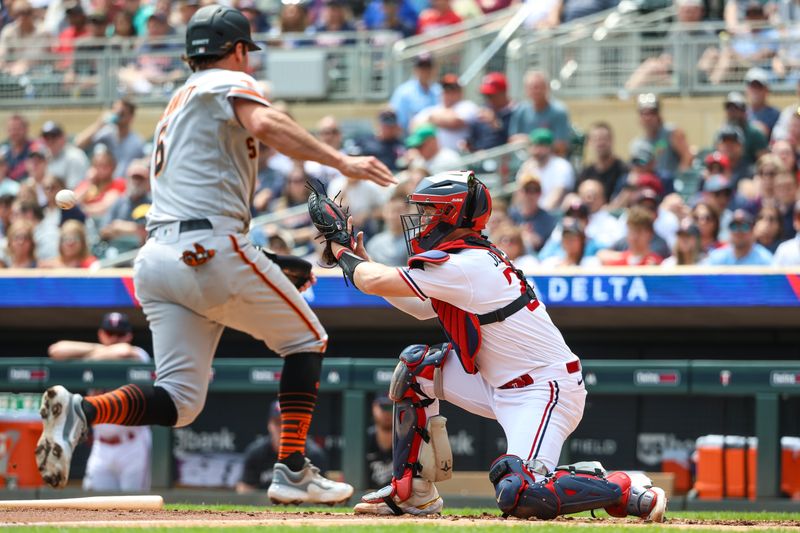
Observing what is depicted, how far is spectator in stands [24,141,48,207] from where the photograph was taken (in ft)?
41.1

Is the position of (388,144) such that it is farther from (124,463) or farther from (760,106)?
(124,463)

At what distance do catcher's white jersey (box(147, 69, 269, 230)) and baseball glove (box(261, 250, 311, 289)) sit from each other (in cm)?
34

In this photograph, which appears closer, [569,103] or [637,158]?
[637,158]

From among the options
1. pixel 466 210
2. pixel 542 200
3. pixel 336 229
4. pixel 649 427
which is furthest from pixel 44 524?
pixel 542 200

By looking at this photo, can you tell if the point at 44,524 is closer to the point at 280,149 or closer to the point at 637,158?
the point at 280,149

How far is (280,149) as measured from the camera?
5.42 meters

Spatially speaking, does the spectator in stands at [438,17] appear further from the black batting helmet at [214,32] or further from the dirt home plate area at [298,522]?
the dirt home plate area at [298,522]

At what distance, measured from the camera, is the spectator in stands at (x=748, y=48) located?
11.9 metres

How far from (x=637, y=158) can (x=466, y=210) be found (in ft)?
19.1

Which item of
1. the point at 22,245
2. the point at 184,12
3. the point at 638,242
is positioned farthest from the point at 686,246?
the point at 184,12

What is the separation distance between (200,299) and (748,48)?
785 cm

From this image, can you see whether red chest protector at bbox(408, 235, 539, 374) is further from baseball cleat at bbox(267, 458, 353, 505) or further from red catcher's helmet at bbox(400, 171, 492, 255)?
baseball cleat at bbox(267, 458, 353, 505)

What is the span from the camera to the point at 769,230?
966cm

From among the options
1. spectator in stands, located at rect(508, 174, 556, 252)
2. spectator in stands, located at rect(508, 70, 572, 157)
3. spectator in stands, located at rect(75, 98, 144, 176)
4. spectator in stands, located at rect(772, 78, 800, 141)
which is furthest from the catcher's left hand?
spectator in stands, located at rect(75, 98, 144, 176)
